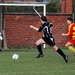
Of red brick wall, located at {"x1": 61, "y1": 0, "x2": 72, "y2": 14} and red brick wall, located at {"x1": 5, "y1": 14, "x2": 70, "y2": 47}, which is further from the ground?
red brick wall, located at {"x1": 61, "y1": 0, "x2": 72, "y2": 14}

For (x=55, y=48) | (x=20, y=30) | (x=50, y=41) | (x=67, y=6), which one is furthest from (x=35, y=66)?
(x=67, y=6)

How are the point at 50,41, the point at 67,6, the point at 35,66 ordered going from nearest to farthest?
the point at 35,66 → the point at 50,41 → the point at 67,6

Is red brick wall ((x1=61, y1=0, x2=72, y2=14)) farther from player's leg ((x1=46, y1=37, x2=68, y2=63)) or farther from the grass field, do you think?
player's leg ((x1=46, y1=37, x2=68, y2=63))

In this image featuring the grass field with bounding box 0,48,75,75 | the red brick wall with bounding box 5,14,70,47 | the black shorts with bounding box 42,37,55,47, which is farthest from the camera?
the red brick wall with bounding box 5,14,70,47

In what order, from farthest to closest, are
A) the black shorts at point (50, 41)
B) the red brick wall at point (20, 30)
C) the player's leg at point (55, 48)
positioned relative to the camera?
the red brick wall at point (20, 30), the black shorts at point (50, 41), the player's leg at point (55, 48)

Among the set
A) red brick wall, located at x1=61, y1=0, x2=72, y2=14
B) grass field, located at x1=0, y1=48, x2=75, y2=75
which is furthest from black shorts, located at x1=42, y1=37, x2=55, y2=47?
red brick wall, located at x1=61, y1=0, x2=72, y2=14

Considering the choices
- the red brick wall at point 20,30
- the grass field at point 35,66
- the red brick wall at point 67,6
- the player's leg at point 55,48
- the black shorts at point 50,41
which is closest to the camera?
the grass field at point 35,66

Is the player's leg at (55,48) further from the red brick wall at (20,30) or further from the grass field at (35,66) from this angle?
the red brick wall at (20,30)

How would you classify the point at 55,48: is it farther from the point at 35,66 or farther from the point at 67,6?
the point at 67,6

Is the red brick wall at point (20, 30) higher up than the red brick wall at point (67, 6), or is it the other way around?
the red brick wall at point (67, 6)

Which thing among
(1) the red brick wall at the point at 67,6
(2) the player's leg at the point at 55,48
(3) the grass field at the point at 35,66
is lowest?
(3) the grass field at the point at 35,66

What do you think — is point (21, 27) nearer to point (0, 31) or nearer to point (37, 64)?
point (0, 31)

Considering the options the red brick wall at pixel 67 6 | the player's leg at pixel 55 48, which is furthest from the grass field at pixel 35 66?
the red brick wall at pixel 67 6

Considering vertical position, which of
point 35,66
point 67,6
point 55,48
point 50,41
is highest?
point 67,6
